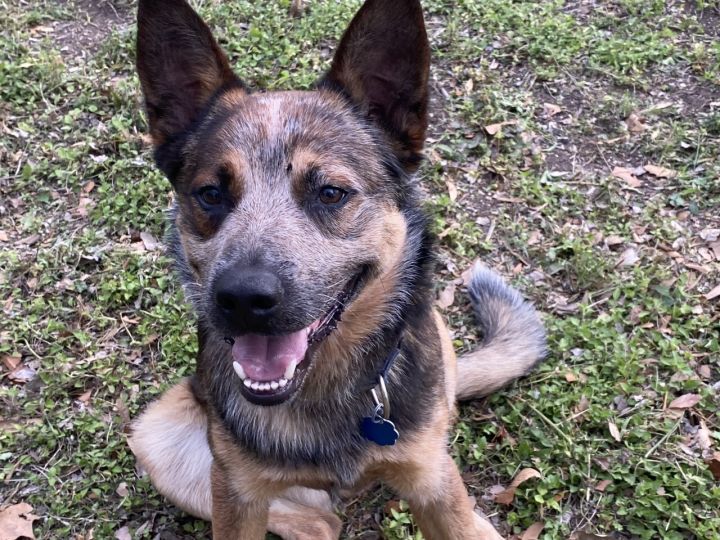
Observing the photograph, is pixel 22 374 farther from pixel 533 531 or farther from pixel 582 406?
pixel 582 406

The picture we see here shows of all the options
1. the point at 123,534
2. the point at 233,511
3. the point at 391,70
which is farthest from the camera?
the point at 123,534

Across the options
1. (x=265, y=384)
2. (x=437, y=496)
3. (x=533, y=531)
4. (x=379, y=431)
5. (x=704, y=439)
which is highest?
(x=265, y=384)

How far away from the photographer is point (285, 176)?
8.95 feet

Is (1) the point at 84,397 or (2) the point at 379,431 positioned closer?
(2) the point at 379,431

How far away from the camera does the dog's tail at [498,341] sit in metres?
4.03

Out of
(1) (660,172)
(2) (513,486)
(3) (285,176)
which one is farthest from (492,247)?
(3) (285,176)

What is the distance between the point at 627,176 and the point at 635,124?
1.85 ft

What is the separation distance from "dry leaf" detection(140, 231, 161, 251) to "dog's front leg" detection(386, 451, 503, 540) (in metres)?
2.68

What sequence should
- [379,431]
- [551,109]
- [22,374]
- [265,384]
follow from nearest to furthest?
[265,384], [379,431], [22,374], [551,109]

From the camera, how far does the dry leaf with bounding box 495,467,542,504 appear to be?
376cm

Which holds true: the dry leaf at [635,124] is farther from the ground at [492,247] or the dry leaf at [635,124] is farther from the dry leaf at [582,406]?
the dry leaf at [582,406]

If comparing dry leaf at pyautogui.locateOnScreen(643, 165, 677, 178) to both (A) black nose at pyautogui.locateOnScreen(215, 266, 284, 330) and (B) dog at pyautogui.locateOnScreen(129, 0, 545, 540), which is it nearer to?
(B) dog at pyautogui.locateOnScreen(129, 0, 545, 540)

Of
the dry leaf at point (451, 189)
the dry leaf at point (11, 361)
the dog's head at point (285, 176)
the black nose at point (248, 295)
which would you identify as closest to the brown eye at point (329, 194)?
the dog's head at point (285, 176)

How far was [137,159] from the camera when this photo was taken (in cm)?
545
